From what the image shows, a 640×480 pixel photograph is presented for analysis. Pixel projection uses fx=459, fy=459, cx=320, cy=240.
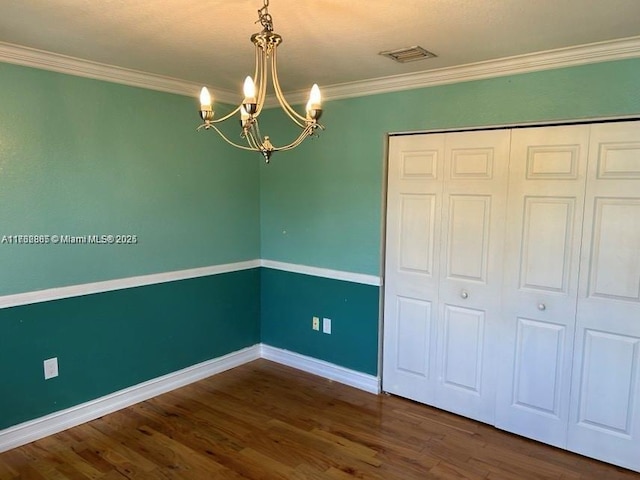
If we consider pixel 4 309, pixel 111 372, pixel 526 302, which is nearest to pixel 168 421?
pixel 111 372

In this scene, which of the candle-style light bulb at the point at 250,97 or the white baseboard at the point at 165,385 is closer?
the candle-style light bulb at the point at 250,97

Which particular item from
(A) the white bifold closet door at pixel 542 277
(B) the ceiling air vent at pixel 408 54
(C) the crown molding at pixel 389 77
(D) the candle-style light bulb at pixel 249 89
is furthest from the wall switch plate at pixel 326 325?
(D) the candle-style light bulb at pixel 249 89

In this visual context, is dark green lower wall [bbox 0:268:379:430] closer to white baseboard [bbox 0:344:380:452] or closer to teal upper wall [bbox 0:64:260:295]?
white baseboard [bbox 0:344:380:452]

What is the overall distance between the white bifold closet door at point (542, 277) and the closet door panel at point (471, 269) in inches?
3.0

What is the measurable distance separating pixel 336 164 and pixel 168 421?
2.21m

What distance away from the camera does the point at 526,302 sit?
9.34 ft

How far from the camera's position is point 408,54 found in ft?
8.63

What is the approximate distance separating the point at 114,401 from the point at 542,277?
296 centimetres

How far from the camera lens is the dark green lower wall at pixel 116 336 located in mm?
2758

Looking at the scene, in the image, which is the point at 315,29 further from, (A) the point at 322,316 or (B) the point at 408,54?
(A) the point at 322,316

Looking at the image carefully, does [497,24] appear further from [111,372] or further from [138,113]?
[111,372]

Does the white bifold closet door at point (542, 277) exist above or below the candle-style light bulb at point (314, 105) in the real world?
below

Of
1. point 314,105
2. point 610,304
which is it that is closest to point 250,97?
point 314,105

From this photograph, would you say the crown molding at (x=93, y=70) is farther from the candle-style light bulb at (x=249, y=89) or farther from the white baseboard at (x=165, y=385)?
the white baseboard at (x=165, y=385)
